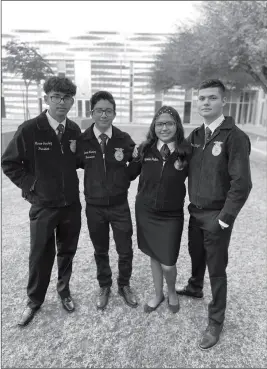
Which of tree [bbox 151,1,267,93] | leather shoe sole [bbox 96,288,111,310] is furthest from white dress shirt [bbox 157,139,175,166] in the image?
tree [bbox 151,1,267,93]

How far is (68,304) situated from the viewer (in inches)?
115

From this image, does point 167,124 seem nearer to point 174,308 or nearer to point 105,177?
point 105,177

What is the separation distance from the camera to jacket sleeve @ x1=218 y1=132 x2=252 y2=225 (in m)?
2.23

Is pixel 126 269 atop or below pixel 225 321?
atop

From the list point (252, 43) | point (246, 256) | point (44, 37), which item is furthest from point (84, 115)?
point (246, 256)

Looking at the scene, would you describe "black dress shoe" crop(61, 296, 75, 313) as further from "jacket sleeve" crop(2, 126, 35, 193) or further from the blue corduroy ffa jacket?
the blue corduroy ffa jacket

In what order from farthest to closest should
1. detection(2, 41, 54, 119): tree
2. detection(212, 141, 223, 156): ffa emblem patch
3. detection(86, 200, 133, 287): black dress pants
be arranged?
detection(2, 41, 54, 119): tree, detection(86, 200, 133, 287): black dress pants, detection(212, 141, 223, 156): ffa emblem patch

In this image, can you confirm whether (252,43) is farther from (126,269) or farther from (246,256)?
(126,269)

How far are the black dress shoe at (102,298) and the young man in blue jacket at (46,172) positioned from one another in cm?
29

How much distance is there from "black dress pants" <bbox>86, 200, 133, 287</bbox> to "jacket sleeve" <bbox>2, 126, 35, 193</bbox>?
0.68m

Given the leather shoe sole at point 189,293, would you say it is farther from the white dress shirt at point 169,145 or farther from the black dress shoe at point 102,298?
the white dress shirt at point 169,145

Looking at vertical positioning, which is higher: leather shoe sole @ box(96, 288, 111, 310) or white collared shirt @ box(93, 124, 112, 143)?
white collared shirt @ box(93, 124, 112, 143)

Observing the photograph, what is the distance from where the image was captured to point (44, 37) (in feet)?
152

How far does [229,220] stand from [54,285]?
7.55 feet
